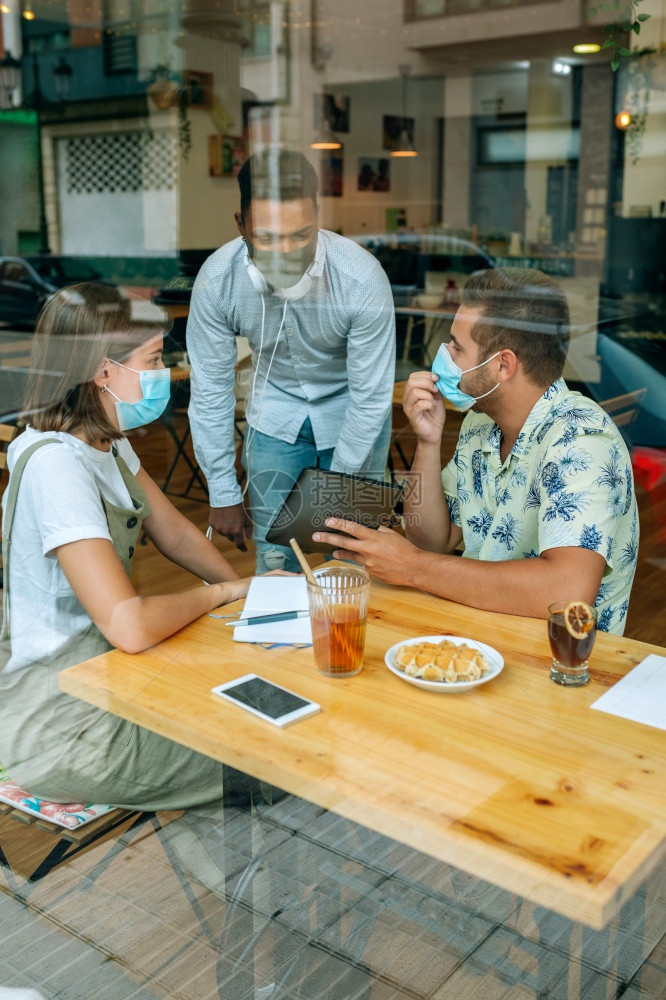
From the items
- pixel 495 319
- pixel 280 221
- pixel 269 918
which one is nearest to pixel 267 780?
pixel 269 918

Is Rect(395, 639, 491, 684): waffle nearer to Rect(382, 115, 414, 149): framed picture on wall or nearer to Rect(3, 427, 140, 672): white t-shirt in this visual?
Rect(3, 427, 140, 672): white t-shirt

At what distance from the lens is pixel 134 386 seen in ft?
5.16

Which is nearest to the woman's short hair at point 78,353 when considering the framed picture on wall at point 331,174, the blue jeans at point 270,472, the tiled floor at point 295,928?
the blue jeans at point 270,472

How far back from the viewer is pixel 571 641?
47.3 inches

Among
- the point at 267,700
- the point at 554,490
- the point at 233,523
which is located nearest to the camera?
the point at 267,700

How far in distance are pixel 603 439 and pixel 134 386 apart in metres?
0.76

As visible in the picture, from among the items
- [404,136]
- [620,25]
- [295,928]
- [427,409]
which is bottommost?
[295,928]

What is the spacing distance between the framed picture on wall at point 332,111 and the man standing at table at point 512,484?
0.51m

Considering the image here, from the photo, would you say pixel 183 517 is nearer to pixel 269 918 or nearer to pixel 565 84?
pixel 269 918

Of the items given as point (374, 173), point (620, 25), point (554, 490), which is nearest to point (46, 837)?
point (554, 490)

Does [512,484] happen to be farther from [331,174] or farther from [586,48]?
[586,48]

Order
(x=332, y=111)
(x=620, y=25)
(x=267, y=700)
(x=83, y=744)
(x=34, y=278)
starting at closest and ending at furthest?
(x=267, y=700)
(x=83, y=744)
(x=34, y=278)
(x=332, y=111)
(x=620, y=25)

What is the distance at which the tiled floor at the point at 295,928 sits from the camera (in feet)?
3.65

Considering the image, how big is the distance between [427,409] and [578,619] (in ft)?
2.58
